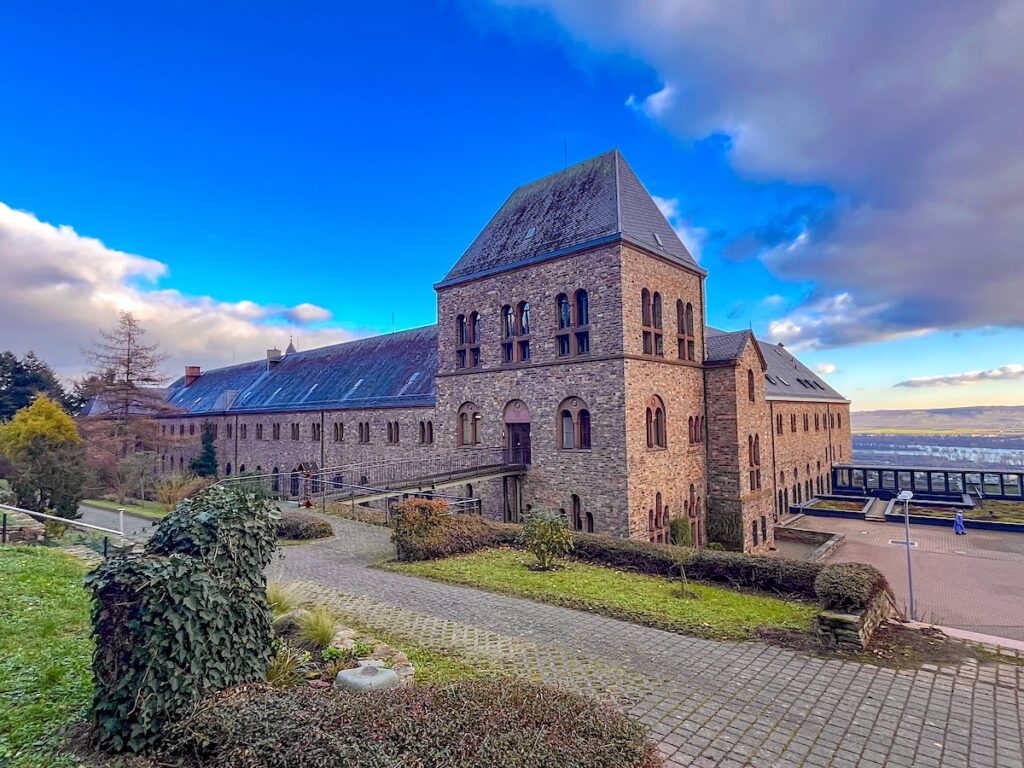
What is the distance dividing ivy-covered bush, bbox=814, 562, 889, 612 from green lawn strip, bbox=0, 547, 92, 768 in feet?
30.3

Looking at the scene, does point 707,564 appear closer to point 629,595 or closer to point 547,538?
point 629,595

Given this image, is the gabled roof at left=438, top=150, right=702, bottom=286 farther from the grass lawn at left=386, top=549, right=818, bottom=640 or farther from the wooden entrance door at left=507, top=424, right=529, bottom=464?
the grass lawn at left=386, top=549, right=818, bottom=640

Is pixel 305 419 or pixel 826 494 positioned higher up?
pixel 305 419

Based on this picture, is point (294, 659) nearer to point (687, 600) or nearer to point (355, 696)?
point (355, 696)

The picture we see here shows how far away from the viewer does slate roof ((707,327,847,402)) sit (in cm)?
2502

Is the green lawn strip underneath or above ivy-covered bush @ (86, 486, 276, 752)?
underneath

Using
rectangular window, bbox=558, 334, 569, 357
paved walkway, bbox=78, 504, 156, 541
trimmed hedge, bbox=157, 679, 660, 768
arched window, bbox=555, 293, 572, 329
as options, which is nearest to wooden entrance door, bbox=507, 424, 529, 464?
rectangular window, bbox=558, 334, 569, 357

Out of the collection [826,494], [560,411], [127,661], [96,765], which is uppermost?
[560,411]

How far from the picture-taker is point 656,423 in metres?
21.6

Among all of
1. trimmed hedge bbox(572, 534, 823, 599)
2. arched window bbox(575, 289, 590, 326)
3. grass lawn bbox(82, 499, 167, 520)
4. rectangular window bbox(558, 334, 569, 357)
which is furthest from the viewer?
grass lawn bbox(82, 499, 167, 520)

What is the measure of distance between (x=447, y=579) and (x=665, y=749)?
7.49 meters

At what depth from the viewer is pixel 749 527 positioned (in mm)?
23859

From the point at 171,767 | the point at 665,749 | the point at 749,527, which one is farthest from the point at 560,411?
the point at 171,767

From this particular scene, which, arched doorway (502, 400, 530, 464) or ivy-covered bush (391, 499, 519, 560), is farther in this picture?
arched doorway (502, 400, 530, 464)
